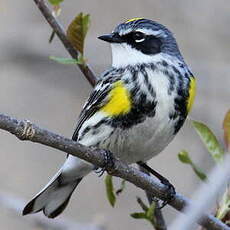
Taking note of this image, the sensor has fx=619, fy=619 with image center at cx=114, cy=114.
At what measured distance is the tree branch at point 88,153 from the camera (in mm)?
2436

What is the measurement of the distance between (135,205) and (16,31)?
2.15m

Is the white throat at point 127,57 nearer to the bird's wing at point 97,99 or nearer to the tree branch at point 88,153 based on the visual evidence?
the bird's wing at point 97,99

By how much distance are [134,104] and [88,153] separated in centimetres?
92

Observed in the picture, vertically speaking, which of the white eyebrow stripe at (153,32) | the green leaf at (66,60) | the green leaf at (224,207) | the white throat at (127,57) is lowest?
the green leaf at (224,207)

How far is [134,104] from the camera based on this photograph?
11.8 ft

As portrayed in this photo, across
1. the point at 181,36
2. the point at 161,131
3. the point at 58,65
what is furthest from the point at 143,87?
the point at 181,36

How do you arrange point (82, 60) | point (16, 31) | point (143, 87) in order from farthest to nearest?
point (16, 31) → point (143, 87) → point (82, 60)

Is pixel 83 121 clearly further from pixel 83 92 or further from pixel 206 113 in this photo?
pixel 83 92

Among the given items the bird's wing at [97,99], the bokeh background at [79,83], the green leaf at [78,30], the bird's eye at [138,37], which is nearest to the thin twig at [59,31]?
the green leaf at [78,30]

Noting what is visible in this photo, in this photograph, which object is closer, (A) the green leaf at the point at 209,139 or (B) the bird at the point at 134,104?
(A) the green leaf at the point at 209,139

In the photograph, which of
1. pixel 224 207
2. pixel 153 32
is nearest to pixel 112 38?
pixel 153 32

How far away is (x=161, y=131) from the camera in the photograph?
3711mm

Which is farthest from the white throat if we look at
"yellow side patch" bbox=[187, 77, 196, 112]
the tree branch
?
the tree branch

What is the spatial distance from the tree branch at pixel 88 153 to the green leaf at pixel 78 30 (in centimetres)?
78
